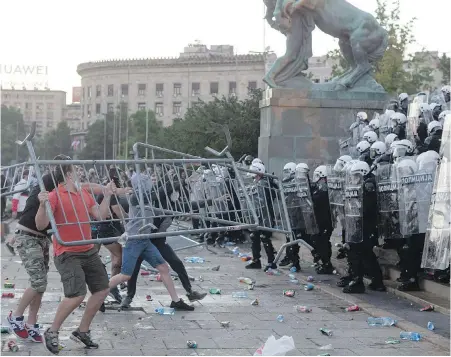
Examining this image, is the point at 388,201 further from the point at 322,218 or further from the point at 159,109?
the point at 159,109

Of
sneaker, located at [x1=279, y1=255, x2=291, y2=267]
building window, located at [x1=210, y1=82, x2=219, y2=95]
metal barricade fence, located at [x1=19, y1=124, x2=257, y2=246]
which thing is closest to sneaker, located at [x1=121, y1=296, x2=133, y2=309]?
metal barricade fence, located at [x1=19, y1=124, x2=257, y2=246]

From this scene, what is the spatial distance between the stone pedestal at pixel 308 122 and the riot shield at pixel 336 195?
194 inches

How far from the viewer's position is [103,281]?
811 centimetres

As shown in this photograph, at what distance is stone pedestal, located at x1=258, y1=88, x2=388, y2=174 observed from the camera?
59.4 feet

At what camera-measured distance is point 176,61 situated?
4050 inches

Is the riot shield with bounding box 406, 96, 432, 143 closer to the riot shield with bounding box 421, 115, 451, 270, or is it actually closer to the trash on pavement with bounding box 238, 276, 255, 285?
the trash on pavement with bounding box 238, 276, 255, 285

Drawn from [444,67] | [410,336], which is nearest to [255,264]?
[410,336]

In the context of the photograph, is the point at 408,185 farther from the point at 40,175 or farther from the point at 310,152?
the point at 310,152

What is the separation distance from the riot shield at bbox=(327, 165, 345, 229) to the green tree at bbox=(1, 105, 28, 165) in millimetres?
81669

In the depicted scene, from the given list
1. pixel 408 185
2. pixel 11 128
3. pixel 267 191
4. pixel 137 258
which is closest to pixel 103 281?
pixel 137 258

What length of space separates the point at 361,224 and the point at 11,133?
94874 mm

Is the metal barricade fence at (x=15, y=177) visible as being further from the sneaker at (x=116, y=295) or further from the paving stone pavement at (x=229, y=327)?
the sneaker at (x=116, y=295)

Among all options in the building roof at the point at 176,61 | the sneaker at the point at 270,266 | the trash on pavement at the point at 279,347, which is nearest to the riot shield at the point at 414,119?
the sneaker at the point at 270,266

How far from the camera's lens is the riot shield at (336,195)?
12.4 metres
